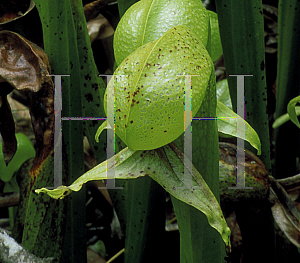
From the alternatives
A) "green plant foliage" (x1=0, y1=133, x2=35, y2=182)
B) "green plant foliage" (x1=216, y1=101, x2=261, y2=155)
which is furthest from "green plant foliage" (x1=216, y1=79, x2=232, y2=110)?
"green plant foliage" (x1=0, y1=133, x2=35, y2=182)

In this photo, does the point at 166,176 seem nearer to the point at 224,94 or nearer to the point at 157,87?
the point at 157,87

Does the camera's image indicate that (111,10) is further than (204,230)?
Yes

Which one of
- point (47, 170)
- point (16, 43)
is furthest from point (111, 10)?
point (47, 170)

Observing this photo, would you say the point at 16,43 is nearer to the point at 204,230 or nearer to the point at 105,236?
the point at 204,230

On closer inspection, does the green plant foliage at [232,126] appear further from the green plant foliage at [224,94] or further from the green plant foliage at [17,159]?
the green plant foliage at [17,159]

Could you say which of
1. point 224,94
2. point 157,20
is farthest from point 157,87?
point 224,94

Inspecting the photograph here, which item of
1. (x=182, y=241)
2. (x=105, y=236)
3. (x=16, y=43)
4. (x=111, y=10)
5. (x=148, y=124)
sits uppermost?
(x=111, y=10)
